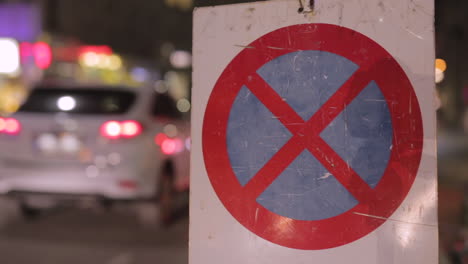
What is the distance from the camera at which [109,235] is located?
5.99 metres

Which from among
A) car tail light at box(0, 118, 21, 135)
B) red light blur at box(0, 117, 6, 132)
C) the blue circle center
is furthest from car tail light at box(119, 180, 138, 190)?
the blue circle center

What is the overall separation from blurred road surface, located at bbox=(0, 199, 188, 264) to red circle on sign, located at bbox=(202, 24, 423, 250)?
3.48 metres

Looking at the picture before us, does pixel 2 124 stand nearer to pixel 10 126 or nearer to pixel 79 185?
pixel 10 126

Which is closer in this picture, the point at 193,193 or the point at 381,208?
the point at 381,208

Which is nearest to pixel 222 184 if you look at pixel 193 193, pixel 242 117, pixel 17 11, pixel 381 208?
pixel 193 193

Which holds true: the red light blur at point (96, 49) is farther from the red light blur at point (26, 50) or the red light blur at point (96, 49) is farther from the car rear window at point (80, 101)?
the car rear window at point (80, 101)

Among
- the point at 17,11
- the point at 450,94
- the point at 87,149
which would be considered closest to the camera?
the point at 87,149

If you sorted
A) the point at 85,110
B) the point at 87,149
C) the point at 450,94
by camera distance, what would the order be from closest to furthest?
the point at 87,149, the point at 85,110, the point at 450,94

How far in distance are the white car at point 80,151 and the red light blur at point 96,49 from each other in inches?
488

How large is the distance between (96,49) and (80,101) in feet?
43.6

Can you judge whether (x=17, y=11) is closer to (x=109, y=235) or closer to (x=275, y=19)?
(x=109, y=235)

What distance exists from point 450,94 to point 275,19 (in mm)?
42120

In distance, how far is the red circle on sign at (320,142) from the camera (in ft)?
5.13

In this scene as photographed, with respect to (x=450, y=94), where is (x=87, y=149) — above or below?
below
